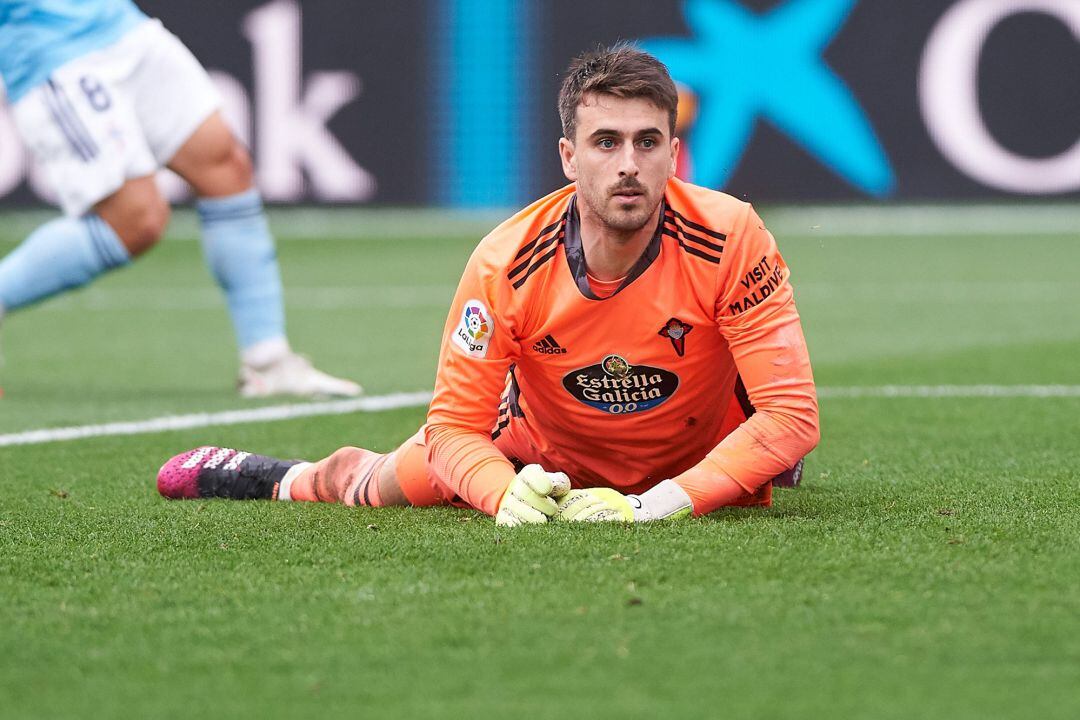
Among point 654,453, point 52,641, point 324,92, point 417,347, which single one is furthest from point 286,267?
point 52,641

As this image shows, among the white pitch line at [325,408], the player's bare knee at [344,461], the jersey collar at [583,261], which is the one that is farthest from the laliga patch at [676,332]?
the white pitch line at [325,408]

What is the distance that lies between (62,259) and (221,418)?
3.04 feet

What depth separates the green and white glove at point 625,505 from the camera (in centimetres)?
400

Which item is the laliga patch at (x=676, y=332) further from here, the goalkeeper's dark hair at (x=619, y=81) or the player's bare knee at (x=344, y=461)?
the player's bare knee at (x=344, y=461)

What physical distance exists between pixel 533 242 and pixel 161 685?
1.62 m

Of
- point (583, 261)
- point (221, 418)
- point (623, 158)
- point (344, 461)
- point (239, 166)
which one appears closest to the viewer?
point (623, 158)

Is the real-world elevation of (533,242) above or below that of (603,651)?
above

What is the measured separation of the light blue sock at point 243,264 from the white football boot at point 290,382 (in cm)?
11

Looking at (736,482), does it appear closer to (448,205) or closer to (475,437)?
(475,437)

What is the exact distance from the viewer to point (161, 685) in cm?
284

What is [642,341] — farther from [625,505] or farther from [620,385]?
[625,505]

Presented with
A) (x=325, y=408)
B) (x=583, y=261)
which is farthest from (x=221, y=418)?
(x=583, y=261)

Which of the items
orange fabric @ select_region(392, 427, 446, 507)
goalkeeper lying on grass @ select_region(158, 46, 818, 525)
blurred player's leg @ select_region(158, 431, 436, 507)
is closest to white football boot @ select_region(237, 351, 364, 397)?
blurred player's leg @ select_region(158, 431, 436, 507)

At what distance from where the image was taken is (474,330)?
4113mm
